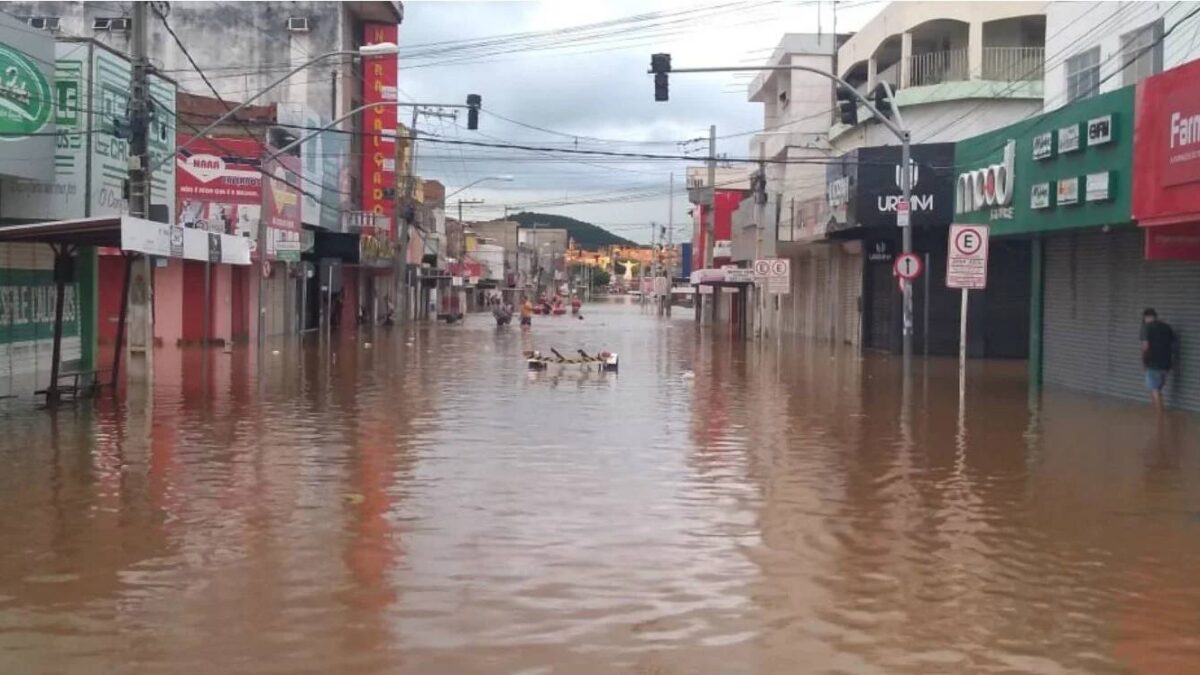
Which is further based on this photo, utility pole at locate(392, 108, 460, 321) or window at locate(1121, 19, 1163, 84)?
utility pole at locate(392, 108, 460, 321)

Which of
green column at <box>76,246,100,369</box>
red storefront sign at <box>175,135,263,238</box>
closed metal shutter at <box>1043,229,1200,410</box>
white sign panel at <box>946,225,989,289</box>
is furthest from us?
red storefront sign at <box>175,135,263,238</box>

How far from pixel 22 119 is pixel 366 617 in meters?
16.7

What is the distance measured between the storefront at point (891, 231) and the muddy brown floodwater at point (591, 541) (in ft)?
60.3

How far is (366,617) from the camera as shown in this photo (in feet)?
25.4

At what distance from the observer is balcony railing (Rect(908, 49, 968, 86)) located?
44.8 m

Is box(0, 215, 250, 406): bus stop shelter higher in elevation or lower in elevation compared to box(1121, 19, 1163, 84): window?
lower

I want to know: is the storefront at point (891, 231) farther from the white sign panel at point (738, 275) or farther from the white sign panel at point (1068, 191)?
the white sign panel at point (738, 275)

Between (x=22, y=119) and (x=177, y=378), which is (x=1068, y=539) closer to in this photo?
(x=22, y=119)

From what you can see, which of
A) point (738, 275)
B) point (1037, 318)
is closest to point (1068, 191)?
point (1037, 318)

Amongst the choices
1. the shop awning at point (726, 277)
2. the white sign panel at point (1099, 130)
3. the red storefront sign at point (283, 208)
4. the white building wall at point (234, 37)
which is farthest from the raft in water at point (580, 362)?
the white building wall at point (234, 37)

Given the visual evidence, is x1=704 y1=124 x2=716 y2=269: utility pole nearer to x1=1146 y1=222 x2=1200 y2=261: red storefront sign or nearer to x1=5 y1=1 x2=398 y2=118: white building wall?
x1=5 y1=1 x2=398 y2=118: white building wall

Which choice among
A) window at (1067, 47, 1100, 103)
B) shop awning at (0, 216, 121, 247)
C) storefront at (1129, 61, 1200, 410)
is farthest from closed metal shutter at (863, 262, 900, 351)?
shop awning at (0, 216, 121, 247)

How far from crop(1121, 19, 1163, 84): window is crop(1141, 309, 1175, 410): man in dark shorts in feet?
16.7

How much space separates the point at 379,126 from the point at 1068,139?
4307cm
